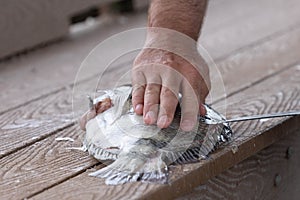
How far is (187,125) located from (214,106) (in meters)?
0.40

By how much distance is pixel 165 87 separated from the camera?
1.35m

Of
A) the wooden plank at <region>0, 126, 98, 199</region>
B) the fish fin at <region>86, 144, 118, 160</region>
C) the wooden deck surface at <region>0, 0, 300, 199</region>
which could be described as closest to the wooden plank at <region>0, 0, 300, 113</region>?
the wooden deck surface at <region>0, 0, 300, 199</region>

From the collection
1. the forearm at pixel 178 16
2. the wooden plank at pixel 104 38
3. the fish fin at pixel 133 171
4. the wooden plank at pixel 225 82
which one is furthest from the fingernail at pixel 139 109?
the wooden plank at pixel 104 38

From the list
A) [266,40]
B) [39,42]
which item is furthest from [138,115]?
[39,42]

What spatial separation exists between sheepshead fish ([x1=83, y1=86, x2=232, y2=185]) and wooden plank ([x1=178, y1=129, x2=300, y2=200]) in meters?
0.07

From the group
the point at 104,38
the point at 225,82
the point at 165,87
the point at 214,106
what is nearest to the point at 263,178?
the point at 214,106

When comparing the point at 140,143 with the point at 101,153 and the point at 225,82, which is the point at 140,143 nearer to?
the point at 101,153

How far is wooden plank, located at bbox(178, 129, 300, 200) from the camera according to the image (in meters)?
1.40

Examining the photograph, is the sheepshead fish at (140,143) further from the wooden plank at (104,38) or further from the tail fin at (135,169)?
the wooden plank at (104,38)

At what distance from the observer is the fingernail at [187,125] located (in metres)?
1.35

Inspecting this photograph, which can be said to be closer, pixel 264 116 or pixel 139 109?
pixel 139 109

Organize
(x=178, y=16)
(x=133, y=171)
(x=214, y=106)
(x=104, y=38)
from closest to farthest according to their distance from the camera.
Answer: (x=133, y=171) → (x=178, y=16) → (x=214, y=106) → (x=104, y=38)

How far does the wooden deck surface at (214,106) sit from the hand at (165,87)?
106 millimetres

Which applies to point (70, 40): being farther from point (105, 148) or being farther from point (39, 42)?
point (105, 148)
